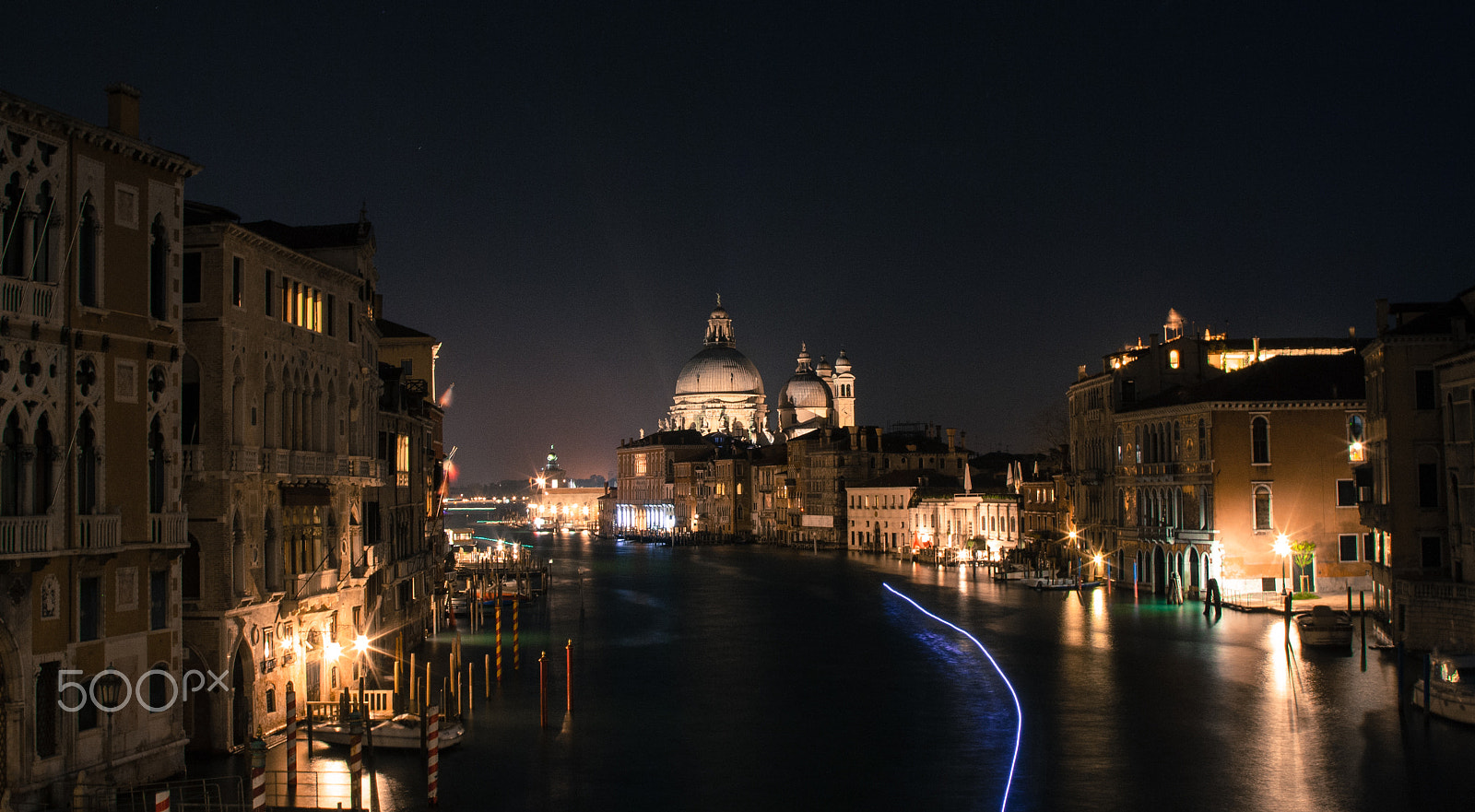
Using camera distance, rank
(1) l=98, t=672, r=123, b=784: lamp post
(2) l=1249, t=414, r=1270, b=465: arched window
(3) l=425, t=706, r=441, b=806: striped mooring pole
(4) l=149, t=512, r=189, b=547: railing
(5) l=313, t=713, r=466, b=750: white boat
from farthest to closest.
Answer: (2) l=1249, t=414, r=1270, b=465: arched window, (5) l=313, t=713, r=466, b=750: white boat, (3) l=425, t=706, r=441, b=806: striped mooring pole, (4) l=149, t=512, r=189, b=547: railing, (1) l=98, t=672, r=123, b=784: lamp post

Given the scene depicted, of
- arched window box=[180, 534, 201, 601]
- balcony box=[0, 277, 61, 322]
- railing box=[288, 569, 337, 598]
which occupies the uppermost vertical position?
balcony box=[0, 277, 61, 322]

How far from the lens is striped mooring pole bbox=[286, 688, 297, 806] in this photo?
18.7 metres

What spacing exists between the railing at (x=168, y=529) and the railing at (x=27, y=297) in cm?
308

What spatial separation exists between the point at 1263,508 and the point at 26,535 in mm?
37683

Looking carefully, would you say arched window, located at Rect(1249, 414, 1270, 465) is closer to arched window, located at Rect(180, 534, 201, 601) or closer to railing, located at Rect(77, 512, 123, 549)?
arched window, located at Rect(180, 534, 201, 601)

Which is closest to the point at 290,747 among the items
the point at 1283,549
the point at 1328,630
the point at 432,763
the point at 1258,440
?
the point at 432,763

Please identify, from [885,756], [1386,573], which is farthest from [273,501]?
[1386,573]

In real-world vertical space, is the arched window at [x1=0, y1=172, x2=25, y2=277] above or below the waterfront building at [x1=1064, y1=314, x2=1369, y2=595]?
above

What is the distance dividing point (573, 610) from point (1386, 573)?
2863 cm

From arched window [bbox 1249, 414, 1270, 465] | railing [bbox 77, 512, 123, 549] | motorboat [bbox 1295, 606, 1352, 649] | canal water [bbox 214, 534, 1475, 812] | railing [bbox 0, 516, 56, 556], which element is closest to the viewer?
railing [bbox 0, 516, 56, 556]

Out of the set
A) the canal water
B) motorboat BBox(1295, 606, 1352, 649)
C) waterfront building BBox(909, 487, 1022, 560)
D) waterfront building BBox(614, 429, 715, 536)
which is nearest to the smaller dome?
waterfront building BBox(614, 429, 715, 536)

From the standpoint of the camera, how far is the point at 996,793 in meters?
19.8

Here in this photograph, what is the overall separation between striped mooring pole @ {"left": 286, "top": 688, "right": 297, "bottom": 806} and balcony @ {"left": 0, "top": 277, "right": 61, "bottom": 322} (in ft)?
21.5

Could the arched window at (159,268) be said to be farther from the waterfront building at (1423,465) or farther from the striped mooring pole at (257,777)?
the waterfront building at (1423,465)
